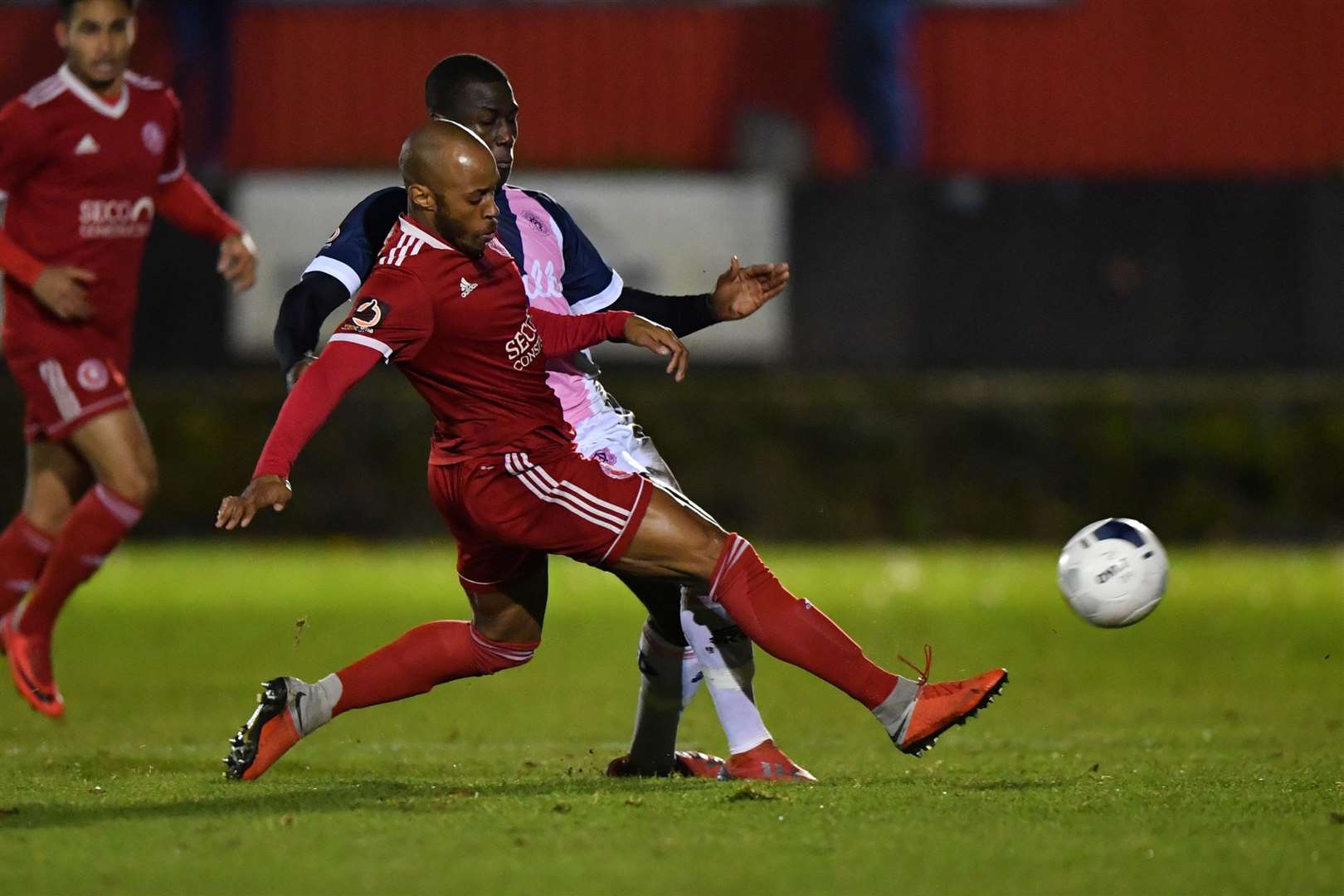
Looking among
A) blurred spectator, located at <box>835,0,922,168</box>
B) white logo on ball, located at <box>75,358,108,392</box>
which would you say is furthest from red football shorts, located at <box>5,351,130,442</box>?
blurred spectator, located at <box>835,0,922,168</box>

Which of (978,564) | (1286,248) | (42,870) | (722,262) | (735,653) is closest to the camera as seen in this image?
(42,870)

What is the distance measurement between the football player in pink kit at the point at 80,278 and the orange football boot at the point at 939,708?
2.93 meters

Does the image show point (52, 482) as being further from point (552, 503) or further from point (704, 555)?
point (704, 555)

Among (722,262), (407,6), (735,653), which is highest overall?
(407,6)

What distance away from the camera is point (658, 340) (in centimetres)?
542

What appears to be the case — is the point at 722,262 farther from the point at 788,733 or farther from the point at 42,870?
the point at 42,870

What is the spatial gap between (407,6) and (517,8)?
3.40ft

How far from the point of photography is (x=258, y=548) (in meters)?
15.3

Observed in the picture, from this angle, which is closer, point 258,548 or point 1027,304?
point 258,548

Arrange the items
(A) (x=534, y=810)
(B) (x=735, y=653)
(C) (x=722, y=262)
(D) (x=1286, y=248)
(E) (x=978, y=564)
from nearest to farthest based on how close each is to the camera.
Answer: (A) (x=534, y=810)
(B) (x=735, y=653)
(E) (x=978, y=564)
(C) (x=722, y=262)
(D) (x=1286, y=248)

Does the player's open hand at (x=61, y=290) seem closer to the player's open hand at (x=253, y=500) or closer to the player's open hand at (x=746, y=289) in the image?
the player's open hand at (x=253, y=500)

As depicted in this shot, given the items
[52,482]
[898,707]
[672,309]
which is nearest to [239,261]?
[52,482]

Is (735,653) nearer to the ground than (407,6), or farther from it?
nearer to the ground

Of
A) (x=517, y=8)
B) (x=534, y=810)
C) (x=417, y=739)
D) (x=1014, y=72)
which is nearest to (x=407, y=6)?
(x=517, y=8)
